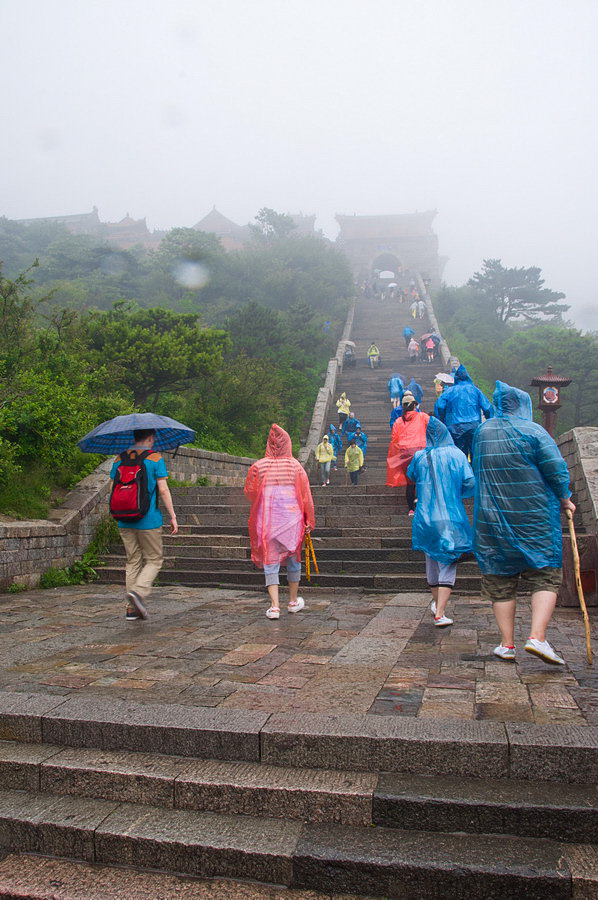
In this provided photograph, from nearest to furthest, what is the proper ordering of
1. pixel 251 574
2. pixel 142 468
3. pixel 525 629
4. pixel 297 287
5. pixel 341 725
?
pixel 341 725 → pixel 525 629 → pixel 142 468 → pixel 251 574 → pixel 297 287

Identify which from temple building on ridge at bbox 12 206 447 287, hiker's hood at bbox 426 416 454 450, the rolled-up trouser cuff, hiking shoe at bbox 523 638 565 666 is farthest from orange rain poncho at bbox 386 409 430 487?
temple building on ridge at bbox 12 206 447 287

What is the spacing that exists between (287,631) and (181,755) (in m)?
2.32

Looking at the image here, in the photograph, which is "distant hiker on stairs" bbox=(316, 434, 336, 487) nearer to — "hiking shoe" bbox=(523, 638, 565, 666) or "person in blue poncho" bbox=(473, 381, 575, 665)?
"person in blue poncho" bbox=(473, 381, 575, 665)

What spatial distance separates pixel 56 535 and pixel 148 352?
756 cm

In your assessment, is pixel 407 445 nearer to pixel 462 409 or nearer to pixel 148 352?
pixel 462 409

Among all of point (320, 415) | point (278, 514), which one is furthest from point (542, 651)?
point (320, 415)

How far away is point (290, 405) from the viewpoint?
21938 millimetres

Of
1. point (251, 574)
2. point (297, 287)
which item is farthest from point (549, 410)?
point (297, 287)

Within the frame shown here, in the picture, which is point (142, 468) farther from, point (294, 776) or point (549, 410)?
point (549, 410)

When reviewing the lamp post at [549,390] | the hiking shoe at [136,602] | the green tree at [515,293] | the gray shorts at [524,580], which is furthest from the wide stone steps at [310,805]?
the green tree at [515,293]

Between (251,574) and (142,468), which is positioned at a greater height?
(142,468)

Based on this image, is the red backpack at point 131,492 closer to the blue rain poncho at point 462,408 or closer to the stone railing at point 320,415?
the blue rain poncho at point 462,408

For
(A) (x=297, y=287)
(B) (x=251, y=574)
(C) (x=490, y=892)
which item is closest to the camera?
(C) (x=490, y=892)

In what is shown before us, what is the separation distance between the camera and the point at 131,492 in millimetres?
5684
